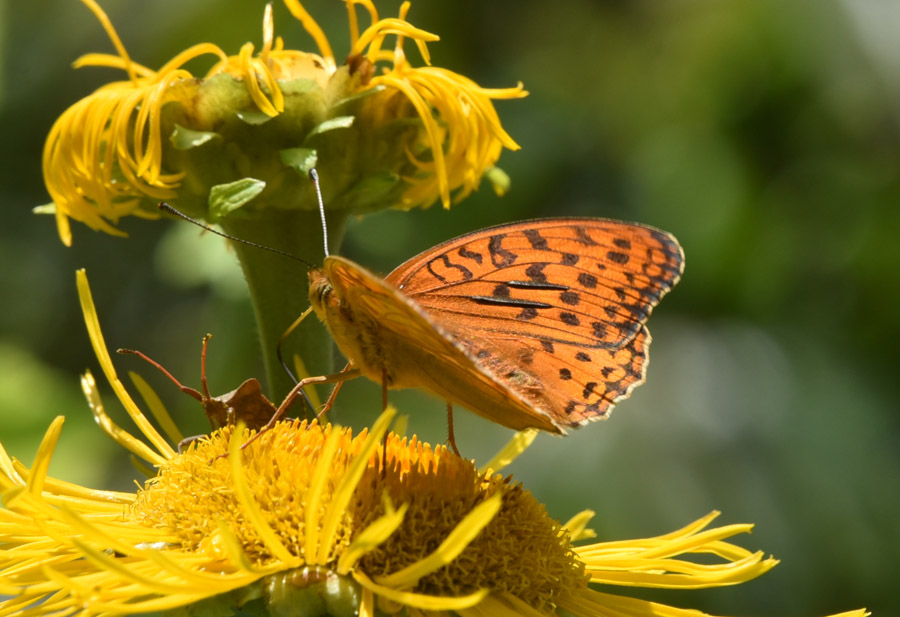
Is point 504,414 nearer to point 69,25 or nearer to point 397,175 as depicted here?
point 397,175

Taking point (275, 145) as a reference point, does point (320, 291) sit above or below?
below

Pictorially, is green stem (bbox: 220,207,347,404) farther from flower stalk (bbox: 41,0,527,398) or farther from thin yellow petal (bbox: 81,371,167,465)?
thin yellow petal (bbox: 81,371,167,465)

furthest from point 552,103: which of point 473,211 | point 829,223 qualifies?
point 829,223

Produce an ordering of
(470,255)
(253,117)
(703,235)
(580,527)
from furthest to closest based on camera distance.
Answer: (703,235), (580,527), (470,255), (253,117)

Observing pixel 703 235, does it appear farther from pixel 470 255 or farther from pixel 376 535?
pixel 376 535

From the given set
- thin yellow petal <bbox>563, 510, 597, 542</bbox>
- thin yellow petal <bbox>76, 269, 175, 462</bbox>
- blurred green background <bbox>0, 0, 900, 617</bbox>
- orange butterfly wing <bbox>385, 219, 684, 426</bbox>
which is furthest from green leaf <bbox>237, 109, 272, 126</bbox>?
blurred green background <bbox>0, 0, 900, 617</bbox>

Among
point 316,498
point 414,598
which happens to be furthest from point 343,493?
point 414,598

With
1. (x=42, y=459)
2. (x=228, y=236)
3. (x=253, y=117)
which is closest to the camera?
Answer: (x=42, y=459)

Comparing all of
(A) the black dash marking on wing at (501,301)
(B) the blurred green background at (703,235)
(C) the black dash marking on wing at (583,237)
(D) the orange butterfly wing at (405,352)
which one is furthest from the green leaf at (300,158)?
(B) the blurred green background at (703,235)
